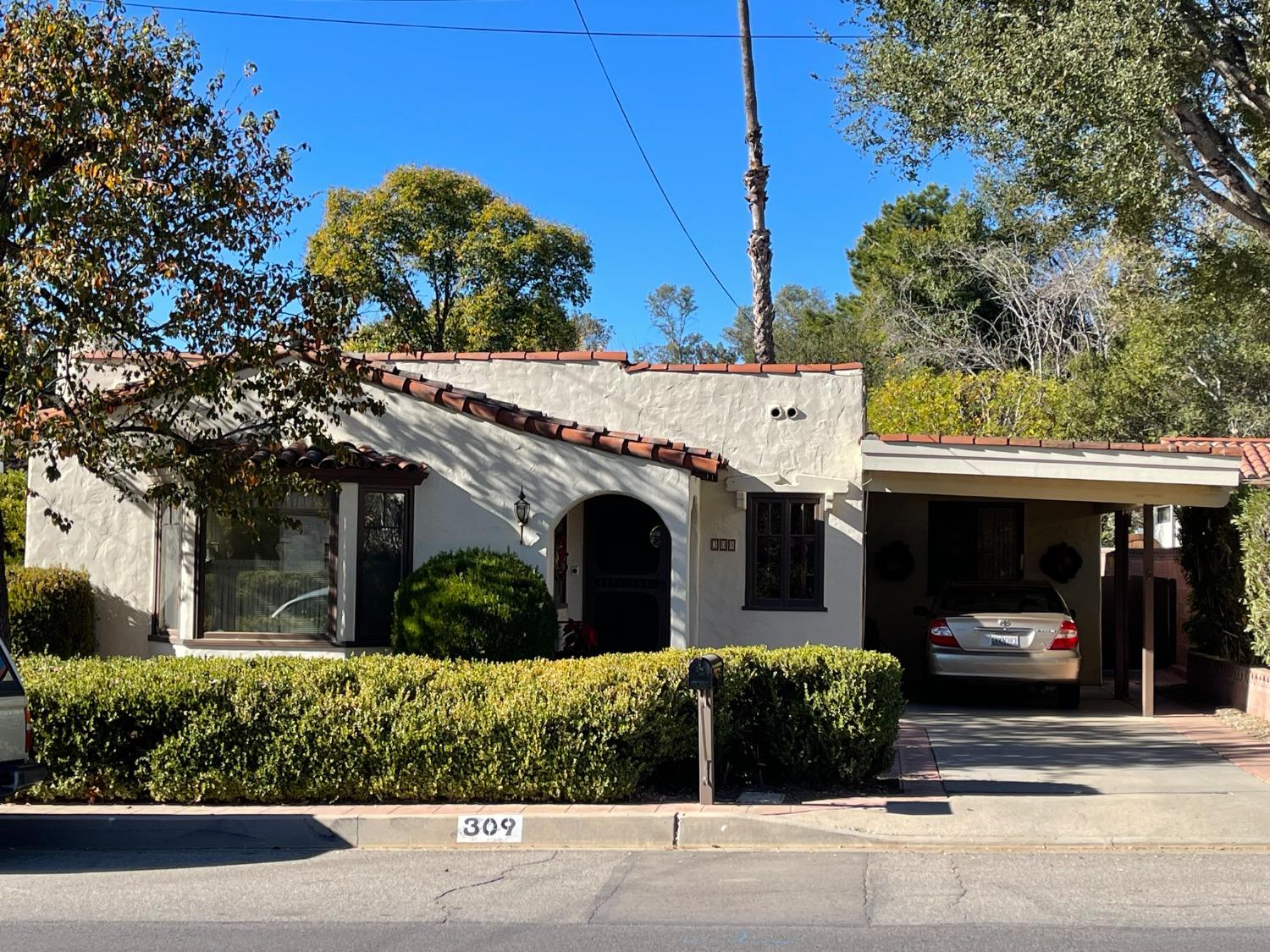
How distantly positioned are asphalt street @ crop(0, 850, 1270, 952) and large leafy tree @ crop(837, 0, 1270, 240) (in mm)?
7758

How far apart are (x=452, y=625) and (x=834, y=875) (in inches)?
209

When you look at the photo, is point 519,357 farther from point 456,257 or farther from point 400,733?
point 456,257

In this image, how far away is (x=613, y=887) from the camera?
6.68 meters

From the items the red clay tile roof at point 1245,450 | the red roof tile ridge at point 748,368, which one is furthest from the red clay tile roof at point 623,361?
the red clay tile roof at point 1245,450

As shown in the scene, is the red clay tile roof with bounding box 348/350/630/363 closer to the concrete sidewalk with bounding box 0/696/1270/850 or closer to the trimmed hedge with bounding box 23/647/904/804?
the trimmed hedge with bounding box 23/647/904/804

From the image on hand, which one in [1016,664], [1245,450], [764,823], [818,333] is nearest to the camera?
[764,823]

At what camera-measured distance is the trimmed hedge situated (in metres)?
8.14

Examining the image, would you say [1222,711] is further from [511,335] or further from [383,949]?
[511,335]

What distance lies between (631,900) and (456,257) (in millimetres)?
22166

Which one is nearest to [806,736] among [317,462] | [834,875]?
[834,875]

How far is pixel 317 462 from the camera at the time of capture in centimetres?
1208

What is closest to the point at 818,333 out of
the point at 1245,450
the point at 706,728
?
the point at 1245,450

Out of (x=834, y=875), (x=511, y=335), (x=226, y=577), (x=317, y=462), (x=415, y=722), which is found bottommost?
(x=834, y=875)

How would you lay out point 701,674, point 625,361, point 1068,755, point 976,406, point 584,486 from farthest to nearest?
1. point 976,406
2. point 625,361
3. point 584,486
4. point 1068,755
5. point 701,674
